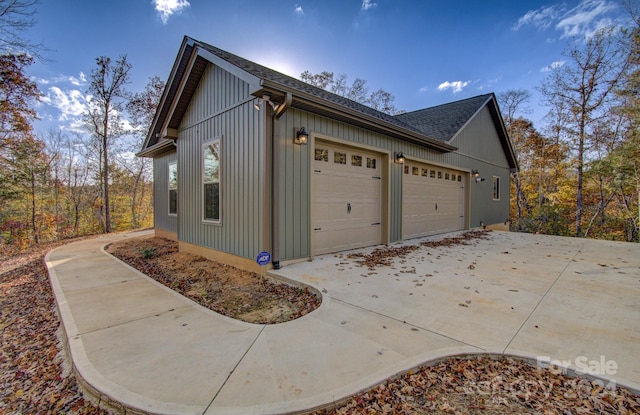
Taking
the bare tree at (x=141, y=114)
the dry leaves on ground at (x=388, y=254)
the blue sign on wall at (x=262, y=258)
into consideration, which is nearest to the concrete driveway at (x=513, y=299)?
the dry leaves on ground at (x=388, y=254)

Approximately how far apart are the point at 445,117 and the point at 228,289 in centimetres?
1058

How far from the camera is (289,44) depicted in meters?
8.87

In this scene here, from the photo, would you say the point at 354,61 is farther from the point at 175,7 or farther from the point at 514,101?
the point at 514,101

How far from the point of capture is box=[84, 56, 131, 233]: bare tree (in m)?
13.2

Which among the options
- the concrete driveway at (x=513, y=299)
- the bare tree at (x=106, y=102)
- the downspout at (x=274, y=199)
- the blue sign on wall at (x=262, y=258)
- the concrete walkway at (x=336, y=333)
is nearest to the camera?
the concrete walkway at (x=336, y=333)

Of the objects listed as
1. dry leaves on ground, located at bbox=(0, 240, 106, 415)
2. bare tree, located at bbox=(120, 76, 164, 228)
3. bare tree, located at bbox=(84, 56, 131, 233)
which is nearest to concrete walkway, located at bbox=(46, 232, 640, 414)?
dry leaves on ground, located at bbox=(0, 240, 106, 415)

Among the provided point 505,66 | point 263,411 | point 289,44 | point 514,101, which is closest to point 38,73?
point 289,44

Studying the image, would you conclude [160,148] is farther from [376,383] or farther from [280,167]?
[376,383]

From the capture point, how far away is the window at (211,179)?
569 cm

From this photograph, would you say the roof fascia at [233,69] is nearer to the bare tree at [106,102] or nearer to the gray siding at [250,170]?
the gray siding at [250,170]

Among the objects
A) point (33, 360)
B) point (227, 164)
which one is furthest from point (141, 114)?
point (33, 360)

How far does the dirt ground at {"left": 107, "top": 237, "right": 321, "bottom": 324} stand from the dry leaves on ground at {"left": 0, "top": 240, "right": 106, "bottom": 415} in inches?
56.6

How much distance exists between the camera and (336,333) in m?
2.52

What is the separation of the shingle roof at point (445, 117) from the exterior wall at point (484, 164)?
311 millimetres
